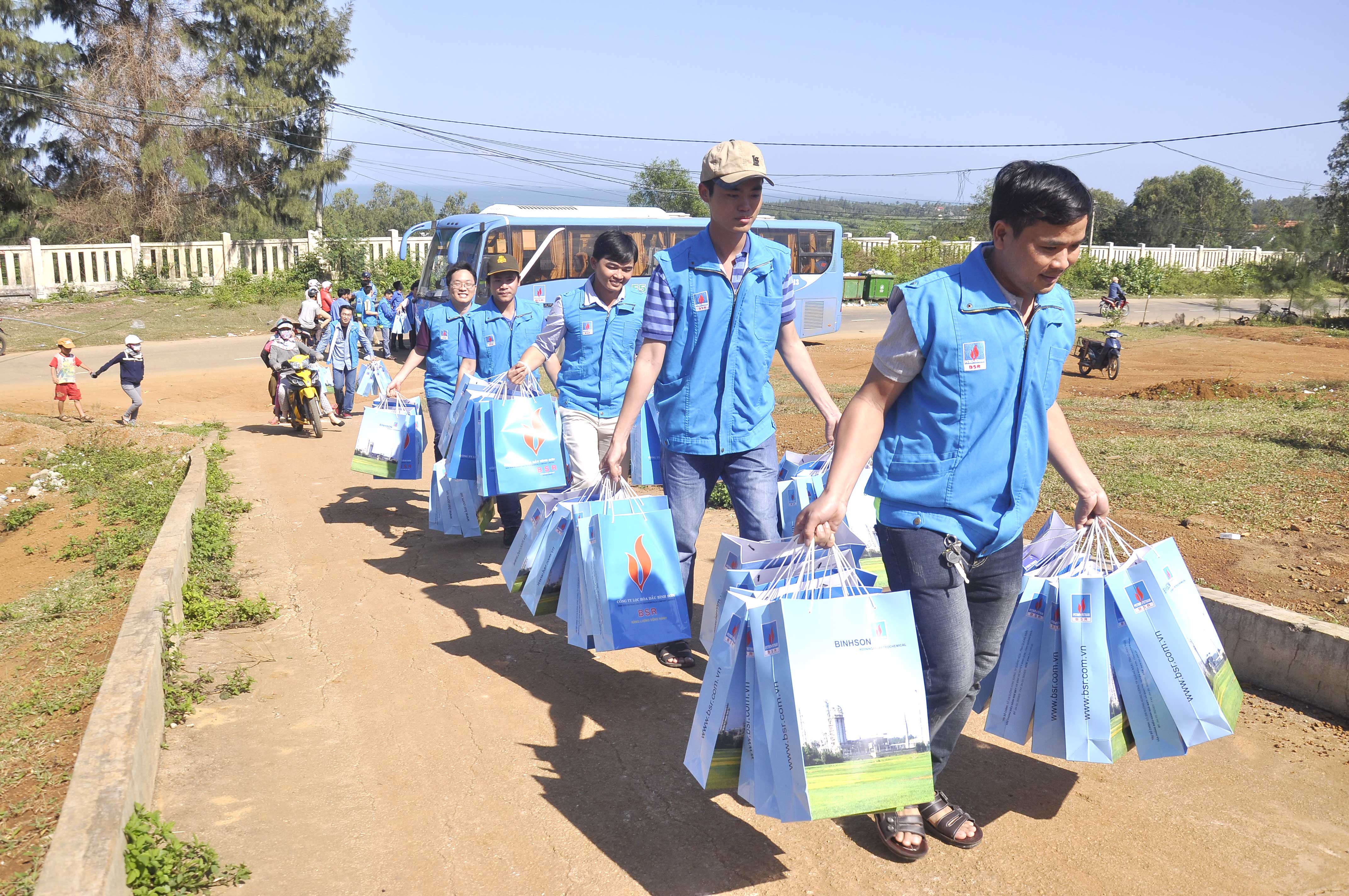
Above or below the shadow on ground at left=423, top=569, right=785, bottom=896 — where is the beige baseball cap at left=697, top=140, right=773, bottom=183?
above

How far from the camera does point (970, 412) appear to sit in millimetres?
2559

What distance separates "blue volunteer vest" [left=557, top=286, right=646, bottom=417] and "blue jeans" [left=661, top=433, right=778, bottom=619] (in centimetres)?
98

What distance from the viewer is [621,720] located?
151 inches

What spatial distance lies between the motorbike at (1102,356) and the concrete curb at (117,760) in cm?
1553

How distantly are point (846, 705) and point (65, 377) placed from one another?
38.5 ft

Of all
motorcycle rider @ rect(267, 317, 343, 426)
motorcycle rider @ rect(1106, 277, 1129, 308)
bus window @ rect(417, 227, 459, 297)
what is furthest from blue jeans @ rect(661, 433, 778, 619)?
motorcycle rider @ rect(1106, 277, 1129, 308)

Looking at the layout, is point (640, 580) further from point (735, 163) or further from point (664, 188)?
point (664, 188)

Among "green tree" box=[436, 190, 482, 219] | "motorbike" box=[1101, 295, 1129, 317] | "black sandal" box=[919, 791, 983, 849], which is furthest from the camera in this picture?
"green tree" box=[436, 190, 482, 219]

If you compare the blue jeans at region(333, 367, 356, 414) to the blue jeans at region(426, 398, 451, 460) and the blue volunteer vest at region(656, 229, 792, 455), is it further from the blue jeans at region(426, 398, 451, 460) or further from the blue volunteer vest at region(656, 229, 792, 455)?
the blue volunteer vest at region(656, 229, 792, 455)

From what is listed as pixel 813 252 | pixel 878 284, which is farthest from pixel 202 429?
pixel 878 284

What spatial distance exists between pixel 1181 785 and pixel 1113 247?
174 feet

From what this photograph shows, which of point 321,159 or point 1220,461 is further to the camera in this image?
point 321,159

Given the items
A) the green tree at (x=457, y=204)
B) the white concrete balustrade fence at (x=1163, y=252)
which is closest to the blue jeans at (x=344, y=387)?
the white concrete balustrade fence at (x=1163, y=252)

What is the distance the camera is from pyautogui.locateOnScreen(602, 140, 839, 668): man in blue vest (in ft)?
11.9
